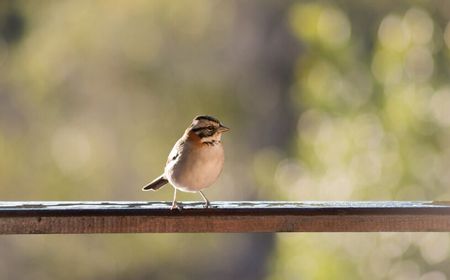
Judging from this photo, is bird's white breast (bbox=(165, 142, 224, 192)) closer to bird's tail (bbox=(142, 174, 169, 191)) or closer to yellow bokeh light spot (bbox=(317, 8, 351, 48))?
bird's tail (bbox=(142, 174, 169, 191))

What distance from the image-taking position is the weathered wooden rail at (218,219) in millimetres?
2617


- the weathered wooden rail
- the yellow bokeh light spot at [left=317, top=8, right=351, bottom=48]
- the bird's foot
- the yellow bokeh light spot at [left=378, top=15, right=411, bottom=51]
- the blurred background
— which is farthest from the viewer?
the blurred background

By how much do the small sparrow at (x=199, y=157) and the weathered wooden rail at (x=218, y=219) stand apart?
1.88ft

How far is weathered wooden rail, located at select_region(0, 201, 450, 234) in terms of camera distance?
2.62 meters

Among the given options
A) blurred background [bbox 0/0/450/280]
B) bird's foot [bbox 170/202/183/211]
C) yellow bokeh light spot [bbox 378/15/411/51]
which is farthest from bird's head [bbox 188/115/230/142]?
blurred background [bbox 0/0/450/280]

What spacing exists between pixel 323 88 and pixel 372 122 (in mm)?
418

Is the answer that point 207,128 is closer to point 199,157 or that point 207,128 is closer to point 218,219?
point 199,157

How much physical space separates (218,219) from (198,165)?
726mm

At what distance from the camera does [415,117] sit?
5492 mm

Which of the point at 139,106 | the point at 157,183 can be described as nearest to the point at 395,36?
the point at 157,183

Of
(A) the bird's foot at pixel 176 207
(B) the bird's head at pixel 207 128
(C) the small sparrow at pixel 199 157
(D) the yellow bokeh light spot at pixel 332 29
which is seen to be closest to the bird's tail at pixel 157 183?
(C) the small sparrow at pixel 199 157

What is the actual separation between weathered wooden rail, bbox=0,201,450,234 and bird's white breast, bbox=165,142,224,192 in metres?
0.57

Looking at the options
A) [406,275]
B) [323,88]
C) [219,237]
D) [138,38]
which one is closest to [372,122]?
[323,88]

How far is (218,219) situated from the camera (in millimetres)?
2682
